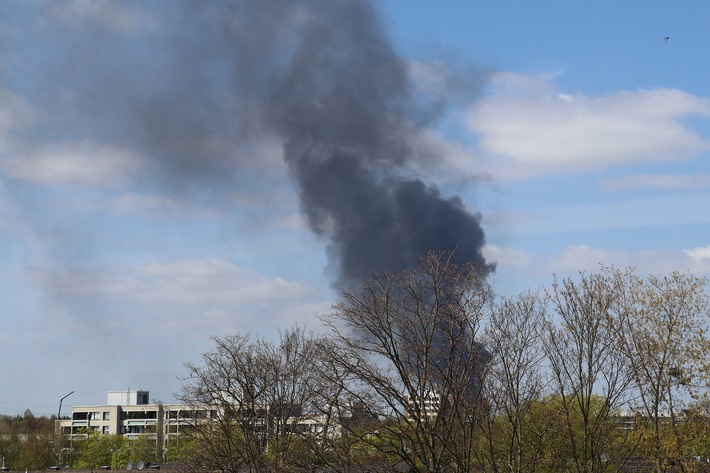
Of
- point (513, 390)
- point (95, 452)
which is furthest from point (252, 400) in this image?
point (95, 452)

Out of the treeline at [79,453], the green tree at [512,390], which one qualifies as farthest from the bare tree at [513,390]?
the treeline at [79,453]

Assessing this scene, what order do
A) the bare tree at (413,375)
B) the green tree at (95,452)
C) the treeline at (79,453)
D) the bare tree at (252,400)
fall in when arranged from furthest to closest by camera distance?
the green tree at (95,452), the treeline at (79,453), the bare tree at (252,400), the bare tree at (413,375)

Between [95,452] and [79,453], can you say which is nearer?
[95,452]

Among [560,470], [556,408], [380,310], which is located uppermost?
[380,310]

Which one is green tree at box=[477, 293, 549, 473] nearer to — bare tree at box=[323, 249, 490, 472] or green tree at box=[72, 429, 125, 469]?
bare tree at box=[323, 249, 490, 472]

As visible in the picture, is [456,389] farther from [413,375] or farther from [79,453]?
[79,453]

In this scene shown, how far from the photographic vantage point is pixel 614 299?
5619cm

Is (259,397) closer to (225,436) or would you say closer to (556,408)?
(225,436)

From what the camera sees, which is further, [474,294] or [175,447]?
[175,447]

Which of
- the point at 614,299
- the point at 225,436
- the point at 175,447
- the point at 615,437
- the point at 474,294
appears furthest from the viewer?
the point at 175,447

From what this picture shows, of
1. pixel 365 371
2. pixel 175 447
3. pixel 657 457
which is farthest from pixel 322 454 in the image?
pixel 175 447

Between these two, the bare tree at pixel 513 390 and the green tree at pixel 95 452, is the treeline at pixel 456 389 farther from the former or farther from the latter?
the green tree at pixel 95 452

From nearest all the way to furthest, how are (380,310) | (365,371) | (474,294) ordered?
(365,371) → (380,310) → (474,294)

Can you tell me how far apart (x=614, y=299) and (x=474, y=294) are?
13.9 meters
